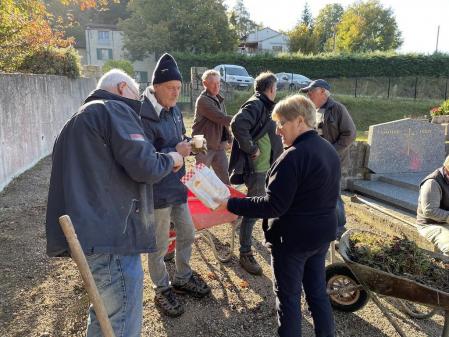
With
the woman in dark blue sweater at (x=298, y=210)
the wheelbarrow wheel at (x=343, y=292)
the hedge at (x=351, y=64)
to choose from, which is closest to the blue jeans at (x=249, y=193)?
the wheelbarrow wheel at (x=343, y=292)

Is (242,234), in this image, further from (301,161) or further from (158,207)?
(301,161)

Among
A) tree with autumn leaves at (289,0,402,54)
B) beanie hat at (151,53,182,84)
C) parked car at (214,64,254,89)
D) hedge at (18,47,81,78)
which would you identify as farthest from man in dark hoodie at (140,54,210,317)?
tree with autumn leaves at (289,0,402,54)

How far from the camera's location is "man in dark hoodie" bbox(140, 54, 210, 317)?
2.85 meters

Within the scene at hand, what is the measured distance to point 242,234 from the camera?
405cm

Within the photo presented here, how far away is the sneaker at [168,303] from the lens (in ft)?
10.3

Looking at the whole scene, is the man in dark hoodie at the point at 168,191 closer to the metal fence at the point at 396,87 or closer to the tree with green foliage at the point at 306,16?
the metal fence at the point at 396,87

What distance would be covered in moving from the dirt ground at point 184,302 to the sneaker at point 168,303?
6cm

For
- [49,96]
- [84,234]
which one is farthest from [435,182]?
[49,96]

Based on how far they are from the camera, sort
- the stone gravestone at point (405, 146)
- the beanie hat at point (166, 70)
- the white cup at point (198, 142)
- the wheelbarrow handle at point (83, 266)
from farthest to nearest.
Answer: the stone gravestone at point (405, 146)
the white cup at point (198, 142)
the beanie hat at point (166, 70)
the wheelbarrow handle at point (83, 266)

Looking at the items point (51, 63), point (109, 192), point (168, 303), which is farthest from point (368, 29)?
point (109, 192)

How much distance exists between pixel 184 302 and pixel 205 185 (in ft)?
4.20

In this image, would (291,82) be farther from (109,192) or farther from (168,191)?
(109,192)

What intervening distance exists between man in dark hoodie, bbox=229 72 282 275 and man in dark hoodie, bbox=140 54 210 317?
27.2 inches

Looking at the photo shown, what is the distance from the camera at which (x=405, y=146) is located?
7.26m
